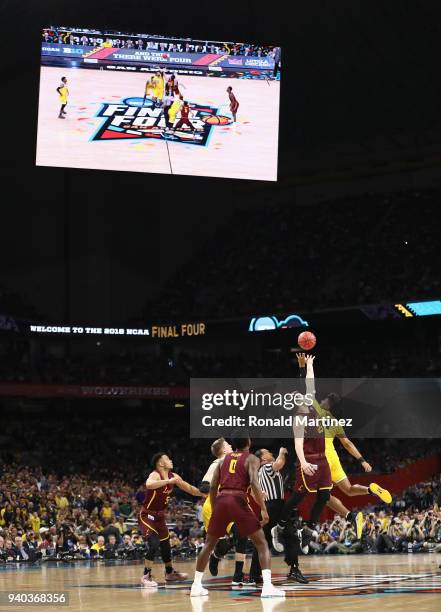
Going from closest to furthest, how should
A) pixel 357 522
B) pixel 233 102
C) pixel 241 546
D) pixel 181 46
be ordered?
1. pixel 241 546
2. pixel 357 522
3. pixel 233 102
4. pixel 181 46

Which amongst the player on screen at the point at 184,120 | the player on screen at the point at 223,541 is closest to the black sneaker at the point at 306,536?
the player on screen at the point at 223,541

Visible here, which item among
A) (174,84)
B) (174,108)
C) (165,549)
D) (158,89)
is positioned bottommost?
(165,549)

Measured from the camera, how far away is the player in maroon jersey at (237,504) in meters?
11.7

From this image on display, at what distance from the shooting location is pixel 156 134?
3178 centimetres

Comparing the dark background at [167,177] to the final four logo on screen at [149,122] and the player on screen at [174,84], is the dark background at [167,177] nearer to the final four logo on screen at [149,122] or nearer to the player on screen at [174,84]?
the player on screen at [174,84]

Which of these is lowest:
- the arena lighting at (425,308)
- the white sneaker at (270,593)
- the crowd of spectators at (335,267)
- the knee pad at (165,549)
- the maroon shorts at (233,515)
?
the white sneaker at (270,593)

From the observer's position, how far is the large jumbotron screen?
31.3m

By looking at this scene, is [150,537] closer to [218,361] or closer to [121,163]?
[121,163]

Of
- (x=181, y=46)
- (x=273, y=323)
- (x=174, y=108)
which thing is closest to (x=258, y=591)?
(x=174, y=108)

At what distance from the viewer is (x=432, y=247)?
4425 cm

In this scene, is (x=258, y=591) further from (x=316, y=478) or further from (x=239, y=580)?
(x=316, y=478)

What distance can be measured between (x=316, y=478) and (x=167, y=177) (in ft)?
124

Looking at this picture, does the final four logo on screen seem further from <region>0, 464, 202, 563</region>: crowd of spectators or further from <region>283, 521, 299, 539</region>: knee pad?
<region>283, 521, 299, 539</region>: knee pad

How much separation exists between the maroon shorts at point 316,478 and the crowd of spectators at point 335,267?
28449mm
